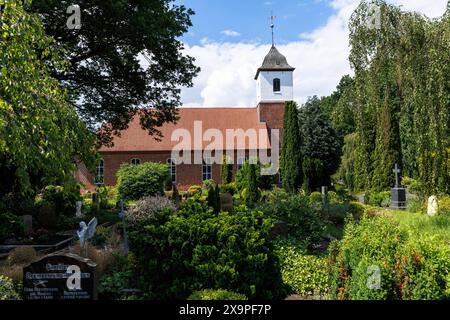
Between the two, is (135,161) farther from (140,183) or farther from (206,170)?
(140,183)

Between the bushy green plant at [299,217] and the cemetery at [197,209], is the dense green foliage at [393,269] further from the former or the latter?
the bushy green plant at [299,217]

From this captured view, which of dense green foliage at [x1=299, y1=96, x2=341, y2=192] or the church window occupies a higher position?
dense green foliage at [x1=299, y1=96, x2=341, y2=192]

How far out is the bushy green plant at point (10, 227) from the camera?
482 inches

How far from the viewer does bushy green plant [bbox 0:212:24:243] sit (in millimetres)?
12242

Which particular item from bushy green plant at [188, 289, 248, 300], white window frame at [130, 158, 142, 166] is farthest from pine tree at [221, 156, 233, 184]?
bushy green plant at [188, 289, 248, 300]

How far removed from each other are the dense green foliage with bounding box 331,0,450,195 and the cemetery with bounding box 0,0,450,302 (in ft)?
0.18

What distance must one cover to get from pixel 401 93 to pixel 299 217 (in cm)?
1215

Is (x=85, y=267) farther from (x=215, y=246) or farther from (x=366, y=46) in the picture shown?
(x=366, y=46)

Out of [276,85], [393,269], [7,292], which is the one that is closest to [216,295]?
[393,269]

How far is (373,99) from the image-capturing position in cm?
1841

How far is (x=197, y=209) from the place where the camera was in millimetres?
7281

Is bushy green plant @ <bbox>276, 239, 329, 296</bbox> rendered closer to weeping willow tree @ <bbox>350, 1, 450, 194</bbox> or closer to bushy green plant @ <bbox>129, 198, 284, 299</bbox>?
bushy green plant @ <bbox>129, 198, 284, 299</bbox>

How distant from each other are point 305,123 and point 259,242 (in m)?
26.4

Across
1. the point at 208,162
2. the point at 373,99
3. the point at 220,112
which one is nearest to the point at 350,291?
the point at 373,99
